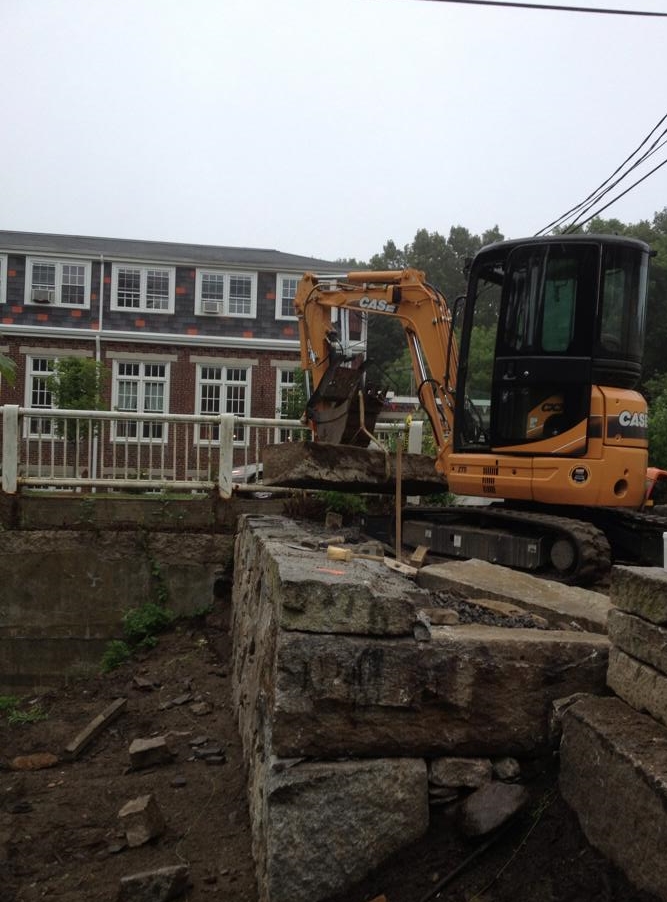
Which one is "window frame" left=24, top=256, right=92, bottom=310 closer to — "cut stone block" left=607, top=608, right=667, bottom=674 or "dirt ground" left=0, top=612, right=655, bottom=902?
"dirt ground" left=0, top=612, right=655, bottom=902

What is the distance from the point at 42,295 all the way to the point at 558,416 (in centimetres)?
2199

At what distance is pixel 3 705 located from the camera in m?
8.22

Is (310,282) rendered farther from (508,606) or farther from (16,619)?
(508,606)

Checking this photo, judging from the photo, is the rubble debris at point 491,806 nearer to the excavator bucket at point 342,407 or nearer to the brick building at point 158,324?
the excavator bucket at point 342,407

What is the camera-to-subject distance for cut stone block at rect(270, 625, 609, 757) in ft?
12.2

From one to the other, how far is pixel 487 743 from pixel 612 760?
2.61 ft

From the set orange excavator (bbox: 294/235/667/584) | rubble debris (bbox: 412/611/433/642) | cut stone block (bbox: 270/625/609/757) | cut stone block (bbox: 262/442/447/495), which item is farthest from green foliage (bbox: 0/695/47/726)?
rubble debris (bbox: 412/611/433/642)

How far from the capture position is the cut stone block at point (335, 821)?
361 centimetres

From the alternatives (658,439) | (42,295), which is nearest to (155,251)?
(42,295)

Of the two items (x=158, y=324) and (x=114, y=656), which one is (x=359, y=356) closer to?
(x=114, y=656)

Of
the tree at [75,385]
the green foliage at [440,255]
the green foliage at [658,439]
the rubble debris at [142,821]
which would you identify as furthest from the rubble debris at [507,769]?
the green foliage at [440,255]

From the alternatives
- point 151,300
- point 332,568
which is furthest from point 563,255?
point 151,300

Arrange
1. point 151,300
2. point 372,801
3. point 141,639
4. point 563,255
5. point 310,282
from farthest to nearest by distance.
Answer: point 151,300 < point 310,282 < point 141,639 < point 563,255 < point 372,801

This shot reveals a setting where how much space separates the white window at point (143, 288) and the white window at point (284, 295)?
3249 millimetres
